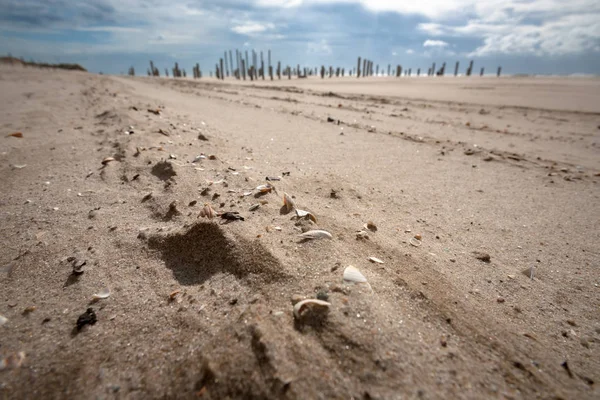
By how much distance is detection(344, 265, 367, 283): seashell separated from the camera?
4.09ft

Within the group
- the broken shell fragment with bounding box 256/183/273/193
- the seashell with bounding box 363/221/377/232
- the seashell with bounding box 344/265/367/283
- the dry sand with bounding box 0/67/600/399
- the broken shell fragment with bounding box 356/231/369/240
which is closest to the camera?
the dry sand with bounding box 0/67/600/399

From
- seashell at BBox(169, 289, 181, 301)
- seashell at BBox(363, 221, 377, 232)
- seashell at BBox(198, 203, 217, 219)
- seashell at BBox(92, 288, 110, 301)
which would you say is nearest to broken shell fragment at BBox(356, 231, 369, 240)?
seashell at BBox(363, 221, 377, 232)

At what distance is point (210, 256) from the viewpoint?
1.49 metres

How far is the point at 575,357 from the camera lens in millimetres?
1126

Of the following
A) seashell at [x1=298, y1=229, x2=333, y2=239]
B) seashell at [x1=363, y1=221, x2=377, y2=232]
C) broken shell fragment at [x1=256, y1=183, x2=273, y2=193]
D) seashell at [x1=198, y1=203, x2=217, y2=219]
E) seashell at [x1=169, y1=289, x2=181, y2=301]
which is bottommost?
seashell at [x1=169, y1=289, x2=181, y2=301]

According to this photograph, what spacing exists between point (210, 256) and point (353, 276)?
71 cm

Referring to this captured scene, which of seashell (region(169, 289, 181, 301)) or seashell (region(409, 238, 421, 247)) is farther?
seashell (region(409, 238, 421, 247))

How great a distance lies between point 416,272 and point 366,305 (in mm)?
451

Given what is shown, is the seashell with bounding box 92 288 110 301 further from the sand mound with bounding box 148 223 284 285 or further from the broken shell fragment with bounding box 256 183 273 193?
the broken shell fragment with bounding box 256 183 273 193

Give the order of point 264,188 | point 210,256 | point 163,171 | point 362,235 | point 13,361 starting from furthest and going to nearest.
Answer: point 163,171, point 264,188, point 362,235, point 210,256, point 13,361

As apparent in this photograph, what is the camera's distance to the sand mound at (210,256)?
53.4 inches

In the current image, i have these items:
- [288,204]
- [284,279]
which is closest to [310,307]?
[284,279]

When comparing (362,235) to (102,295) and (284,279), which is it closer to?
(284,279)

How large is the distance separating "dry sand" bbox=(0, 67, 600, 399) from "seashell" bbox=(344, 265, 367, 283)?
29mm
